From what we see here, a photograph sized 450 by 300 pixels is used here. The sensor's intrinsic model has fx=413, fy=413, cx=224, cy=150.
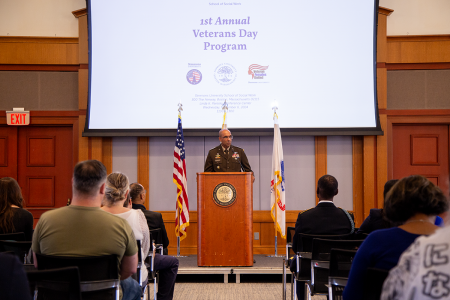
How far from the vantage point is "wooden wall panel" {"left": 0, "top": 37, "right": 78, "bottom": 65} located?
6723 millimetres

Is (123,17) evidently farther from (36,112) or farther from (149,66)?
(36,112)

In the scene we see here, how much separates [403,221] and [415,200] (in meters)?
0.11

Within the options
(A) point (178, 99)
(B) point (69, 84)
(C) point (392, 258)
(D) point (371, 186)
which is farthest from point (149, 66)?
(C) point (392, 258)

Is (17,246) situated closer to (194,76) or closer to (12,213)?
(12,213)

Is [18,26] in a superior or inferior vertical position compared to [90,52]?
superior

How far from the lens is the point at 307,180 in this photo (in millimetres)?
6742

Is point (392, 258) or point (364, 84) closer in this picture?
point (392, 258)

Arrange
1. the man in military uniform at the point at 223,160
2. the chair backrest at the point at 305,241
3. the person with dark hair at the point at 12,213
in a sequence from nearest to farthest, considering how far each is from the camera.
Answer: the chair backrest at the point at 305,241 < the person with dark hair at the point at 12,213 < the man in military uniform at the point at 223,160

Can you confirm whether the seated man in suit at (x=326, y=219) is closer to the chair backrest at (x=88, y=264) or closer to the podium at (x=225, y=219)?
the podium at (x=225, y=219)

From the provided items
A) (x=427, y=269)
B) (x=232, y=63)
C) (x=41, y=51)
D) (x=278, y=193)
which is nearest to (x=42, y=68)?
(x=41, y=51)

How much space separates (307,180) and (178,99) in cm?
246

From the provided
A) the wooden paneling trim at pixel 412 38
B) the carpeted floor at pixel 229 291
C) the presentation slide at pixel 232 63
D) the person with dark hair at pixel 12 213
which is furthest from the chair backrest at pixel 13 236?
the wooden paneling trim at pixel 412 38

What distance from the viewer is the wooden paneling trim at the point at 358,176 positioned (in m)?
6.70

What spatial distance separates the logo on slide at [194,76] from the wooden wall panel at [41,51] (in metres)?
1.89
